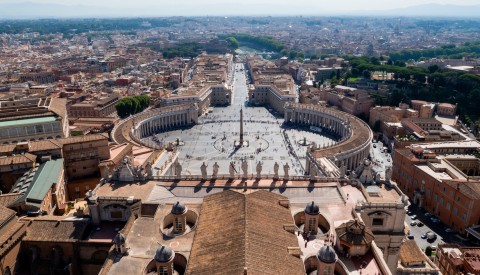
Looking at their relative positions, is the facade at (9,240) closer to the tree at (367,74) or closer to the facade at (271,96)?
the facade at (271,96)

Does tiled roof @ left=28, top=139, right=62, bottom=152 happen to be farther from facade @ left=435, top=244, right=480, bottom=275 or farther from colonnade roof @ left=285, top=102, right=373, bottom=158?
facade @ left=435, top=244, right=480, bottom=275

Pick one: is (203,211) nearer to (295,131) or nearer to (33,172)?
(33,172)

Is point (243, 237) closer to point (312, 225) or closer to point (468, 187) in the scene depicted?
point (312, 225)

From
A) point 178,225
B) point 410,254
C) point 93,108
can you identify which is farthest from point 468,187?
point 93,108

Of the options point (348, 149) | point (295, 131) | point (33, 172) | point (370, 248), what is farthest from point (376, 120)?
point (33, 172)

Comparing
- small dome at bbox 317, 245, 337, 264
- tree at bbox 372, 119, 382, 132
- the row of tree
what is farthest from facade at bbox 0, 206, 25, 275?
tree at bbox 372, 119, 382, 132

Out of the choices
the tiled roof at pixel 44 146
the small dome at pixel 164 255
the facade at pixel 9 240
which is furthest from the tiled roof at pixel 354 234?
the tiled roof at pixel 44 146
